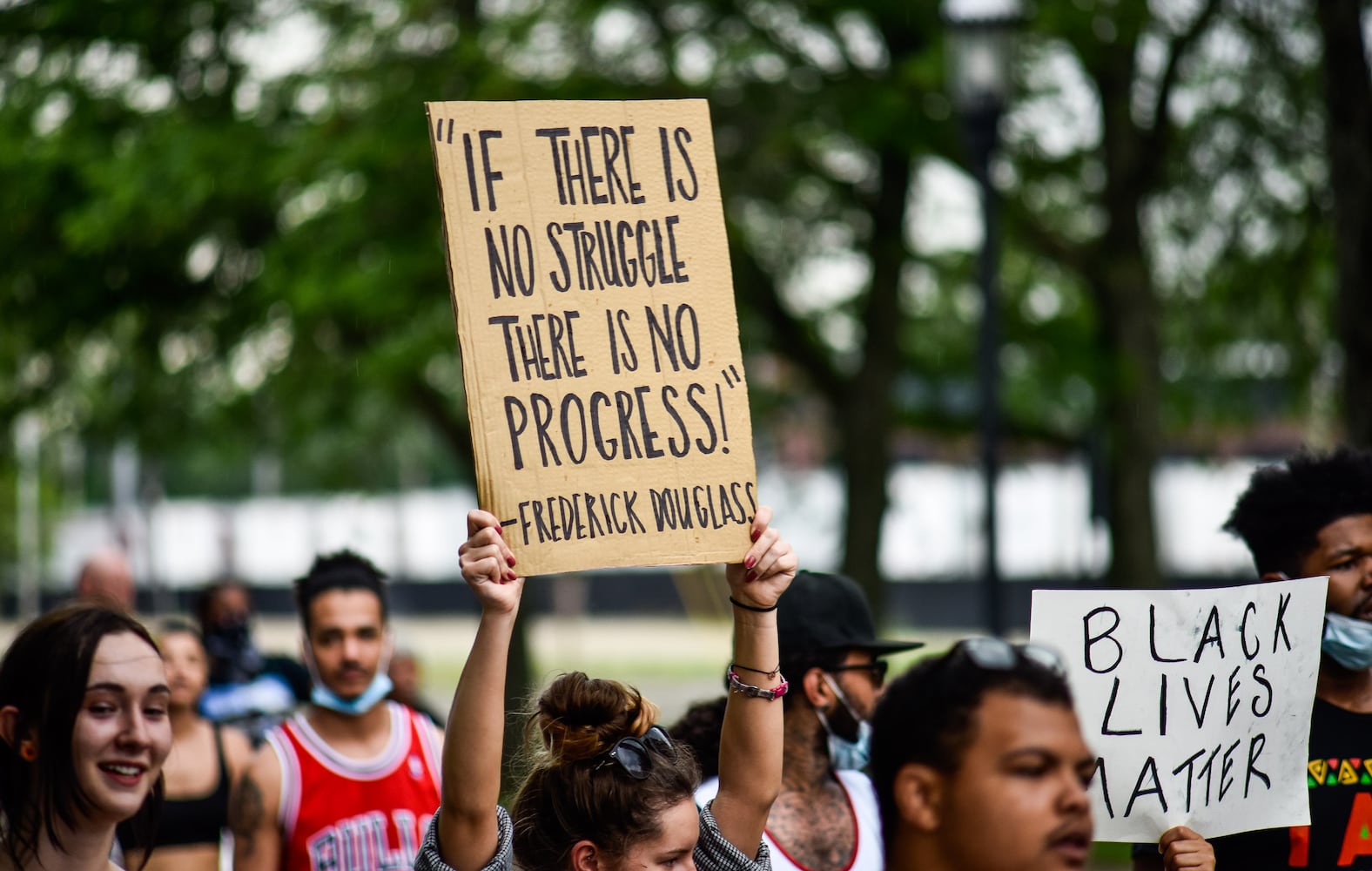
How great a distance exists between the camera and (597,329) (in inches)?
128

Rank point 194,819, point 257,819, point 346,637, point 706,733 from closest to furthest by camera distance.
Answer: point 706,733 < point 257,819 < point 346,637 < point 194,819

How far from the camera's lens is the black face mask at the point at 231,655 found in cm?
780

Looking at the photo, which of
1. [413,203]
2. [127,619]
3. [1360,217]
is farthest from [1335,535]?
[413,203]

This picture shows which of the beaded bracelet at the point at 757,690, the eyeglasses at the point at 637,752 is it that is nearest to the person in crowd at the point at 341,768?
the eyeglasses at the point at 637,752

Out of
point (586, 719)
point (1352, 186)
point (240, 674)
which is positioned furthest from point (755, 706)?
point (1352, 186)

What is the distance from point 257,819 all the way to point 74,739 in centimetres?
134

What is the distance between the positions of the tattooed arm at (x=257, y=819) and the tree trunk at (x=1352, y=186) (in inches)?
259

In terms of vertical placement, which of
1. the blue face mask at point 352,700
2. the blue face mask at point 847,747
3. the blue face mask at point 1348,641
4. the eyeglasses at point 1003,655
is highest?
the eyeglasses at point 1003,655

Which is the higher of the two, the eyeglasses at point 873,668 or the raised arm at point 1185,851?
the eyeglasses at point 873,668

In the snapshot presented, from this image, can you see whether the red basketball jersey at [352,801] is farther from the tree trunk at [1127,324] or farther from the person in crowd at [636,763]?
the tree trunk at [1127,324]

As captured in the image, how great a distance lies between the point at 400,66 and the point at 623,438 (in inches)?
338

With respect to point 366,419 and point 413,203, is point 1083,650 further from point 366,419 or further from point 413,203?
point 366,419

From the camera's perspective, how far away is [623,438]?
10.5 feet

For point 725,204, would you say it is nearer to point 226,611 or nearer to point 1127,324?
point 1127,324
